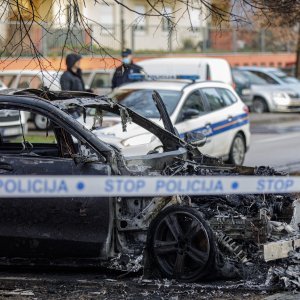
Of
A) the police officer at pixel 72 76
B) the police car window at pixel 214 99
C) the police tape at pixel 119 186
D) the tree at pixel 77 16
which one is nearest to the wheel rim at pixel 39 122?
the police officer at pixel 72 76

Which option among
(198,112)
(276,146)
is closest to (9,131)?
(198,112)

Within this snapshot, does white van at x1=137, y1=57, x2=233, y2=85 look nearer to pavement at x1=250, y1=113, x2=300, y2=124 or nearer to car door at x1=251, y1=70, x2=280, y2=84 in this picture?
pavement at x1=250, y1=113, x2=300, y2=124

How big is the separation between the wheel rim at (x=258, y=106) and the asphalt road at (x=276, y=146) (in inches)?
92.4

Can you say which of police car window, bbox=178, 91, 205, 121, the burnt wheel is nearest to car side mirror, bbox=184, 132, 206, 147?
the burnt wheel

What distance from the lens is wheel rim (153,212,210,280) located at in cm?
695

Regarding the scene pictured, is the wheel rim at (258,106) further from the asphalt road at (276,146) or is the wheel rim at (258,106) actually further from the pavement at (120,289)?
the pavement at (120,289)

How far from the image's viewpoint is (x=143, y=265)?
7152 mm

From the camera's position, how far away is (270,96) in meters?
28.4

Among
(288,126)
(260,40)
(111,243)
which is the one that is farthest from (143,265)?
(260,40)

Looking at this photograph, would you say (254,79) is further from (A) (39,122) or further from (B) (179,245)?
(B) (179,245)

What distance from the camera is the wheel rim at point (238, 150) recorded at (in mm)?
15148

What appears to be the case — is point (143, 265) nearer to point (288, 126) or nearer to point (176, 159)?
point (176, 159)

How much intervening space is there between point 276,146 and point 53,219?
41.0 feet

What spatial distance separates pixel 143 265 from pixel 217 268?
0.66 m
